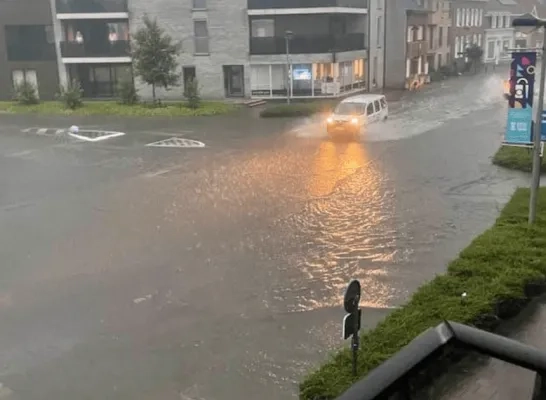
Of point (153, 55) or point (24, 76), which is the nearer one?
point (153, 55)

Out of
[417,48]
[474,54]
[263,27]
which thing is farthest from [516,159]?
[474,54]

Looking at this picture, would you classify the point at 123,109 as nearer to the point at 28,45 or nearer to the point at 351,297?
the point at 28,45

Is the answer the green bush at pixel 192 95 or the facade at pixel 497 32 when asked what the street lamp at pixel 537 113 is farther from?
the facade at pixel 497 32

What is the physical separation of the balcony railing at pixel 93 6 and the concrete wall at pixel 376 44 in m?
16.3

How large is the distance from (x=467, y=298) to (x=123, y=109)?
2888 cm

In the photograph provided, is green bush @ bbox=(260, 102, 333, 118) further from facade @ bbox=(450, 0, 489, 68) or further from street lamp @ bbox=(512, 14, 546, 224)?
facade @ bbox=(450, 0, 489, 68)

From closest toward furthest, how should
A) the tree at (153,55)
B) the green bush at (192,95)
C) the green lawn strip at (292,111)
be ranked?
the green lawn strip at (292,111)
the tree at (153,55)
the green bush at (192,95)

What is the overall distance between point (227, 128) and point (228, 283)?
18237 millimetres

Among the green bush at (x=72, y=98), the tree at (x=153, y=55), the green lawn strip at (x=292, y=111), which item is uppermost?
the tree at (x=153, y=55)

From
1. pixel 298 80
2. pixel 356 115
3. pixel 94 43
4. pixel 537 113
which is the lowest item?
pixel 356 115

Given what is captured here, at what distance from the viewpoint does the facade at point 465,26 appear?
202 ft

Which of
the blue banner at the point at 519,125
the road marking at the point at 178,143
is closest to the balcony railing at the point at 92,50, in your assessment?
the road marking at the point at 178,143

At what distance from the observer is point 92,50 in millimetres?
40438

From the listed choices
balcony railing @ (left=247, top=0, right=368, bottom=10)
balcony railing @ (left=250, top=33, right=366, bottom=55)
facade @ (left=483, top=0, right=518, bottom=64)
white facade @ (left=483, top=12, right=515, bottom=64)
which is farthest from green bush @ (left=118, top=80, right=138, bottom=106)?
white facade @ (left=483, top=12, right=515, bottom=64)
